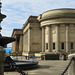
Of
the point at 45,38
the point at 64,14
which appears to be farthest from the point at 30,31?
the point at 64,14

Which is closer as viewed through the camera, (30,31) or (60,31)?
(60,31)

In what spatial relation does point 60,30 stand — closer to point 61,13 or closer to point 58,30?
point 58,30

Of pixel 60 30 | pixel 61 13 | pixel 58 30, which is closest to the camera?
pixel 61 13

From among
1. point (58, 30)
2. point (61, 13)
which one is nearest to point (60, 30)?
point (58, 30)

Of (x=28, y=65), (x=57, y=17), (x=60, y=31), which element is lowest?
(x=28, y=65)

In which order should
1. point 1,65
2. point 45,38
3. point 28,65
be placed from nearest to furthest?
point 1,65
point 28,65
point 45,38

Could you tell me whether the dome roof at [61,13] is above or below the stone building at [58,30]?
above

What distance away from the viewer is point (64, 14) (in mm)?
43375

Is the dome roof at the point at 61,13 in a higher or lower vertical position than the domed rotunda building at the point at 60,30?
higher

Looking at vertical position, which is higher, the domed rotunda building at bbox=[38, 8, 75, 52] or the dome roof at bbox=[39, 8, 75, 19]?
the dome roof at bbox=[39, 8, 75, 19]

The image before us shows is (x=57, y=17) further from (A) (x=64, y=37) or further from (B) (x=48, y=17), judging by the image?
(A) (x=64, y=37)

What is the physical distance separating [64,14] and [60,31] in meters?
5.27

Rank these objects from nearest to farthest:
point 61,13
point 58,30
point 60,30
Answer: point 61,13 → point 58,30 → point 60,30

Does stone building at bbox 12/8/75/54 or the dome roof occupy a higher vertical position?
the dome roof
